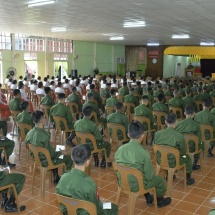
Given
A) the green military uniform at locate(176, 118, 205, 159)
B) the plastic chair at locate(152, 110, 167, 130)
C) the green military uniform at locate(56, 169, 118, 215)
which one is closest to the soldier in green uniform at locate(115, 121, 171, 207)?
the green military uniform at locate(56, 169, 118, 215)

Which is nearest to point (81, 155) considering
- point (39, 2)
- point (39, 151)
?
point (39, 151)

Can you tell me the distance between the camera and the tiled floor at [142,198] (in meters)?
4.69

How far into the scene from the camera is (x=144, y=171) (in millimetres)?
4105

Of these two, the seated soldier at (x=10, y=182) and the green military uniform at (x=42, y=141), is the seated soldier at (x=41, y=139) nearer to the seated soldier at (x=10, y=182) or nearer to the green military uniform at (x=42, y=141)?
the green military uniform at (x=42, y=141)

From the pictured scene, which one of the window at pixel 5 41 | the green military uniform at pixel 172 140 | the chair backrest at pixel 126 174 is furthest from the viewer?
the window at pixel 5 41

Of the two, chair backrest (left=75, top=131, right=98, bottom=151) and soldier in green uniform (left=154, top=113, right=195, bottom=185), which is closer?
soldier in green uniform (left=154, top=113, right=195, bottom=185)

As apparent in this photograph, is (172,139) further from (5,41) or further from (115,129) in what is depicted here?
(5,41)

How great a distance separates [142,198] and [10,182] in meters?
2.09

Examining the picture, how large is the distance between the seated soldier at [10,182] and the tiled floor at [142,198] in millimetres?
116

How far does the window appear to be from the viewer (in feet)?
59.5

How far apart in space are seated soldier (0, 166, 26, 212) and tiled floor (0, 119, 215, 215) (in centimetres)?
12

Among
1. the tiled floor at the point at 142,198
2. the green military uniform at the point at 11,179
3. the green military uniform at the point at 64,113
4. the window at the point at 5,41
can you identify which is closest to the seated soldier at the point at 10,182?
the green military uniform at the point at 11,179

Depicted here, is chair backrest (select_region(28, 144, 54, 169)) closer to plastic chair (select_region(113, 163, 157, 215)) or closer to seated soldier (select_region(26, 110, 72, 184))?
seated soldier (select_region(26, 110, 72, 184))

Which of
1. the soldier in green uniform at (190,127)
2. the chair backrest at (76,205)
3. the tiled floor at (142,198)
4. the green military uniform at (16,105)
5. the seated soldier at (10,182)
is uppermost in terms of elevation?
the green military uniform at (16,105)
